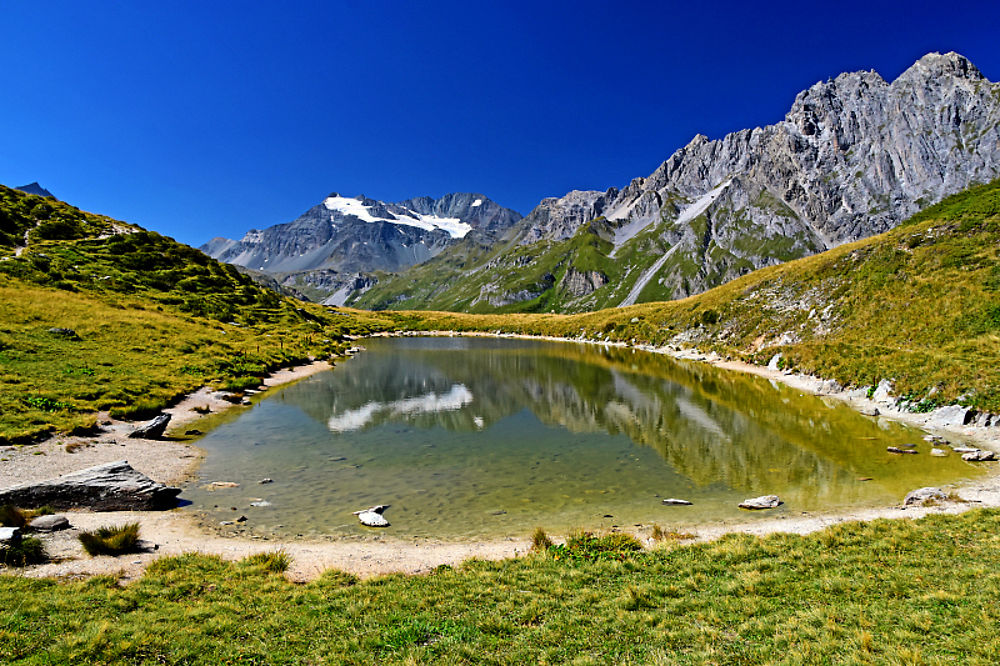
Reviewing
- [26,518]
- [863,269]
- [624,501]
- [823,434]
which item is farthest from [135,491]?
[863,269]

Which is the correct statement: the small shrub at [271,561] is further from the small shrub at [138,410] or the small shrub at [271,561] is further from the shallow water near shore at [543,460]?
the small shrub at [138,410]

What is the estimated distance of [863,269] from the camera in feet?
214

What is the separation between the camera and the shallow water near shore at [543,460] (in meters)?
20.7

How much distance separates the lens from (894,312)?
51.8m

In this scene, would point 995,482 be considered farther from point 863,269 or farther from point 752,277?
point 752,277

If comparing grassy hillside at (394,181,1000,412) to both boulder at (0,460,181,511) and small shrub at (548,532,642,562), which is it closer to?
small shrub at (548,532,642,562)

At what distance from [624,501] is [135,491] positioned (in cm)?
2224

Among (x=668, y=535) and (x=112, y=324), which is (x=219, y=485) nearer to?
(x=668, y=535)

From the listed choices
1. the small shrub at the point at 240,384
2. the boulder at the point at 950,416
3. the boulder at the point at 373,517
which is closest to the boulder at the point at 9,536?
the boulder at the point at 373,517

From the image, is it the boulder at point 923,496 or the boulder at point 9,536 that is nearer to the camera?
the boulder at point 9,536

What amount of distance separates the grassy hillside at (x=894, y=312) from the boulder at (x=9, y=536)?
49066 mm

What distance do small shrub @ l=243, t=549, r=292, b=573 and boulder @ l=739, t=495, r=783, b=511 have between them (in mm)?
19685

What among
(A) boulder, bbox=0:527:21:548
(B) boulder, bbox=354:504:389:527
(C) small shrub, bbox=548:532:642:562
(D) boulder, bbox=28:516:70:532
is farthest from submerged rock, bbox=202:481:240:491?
(C) small shrub, bbox=548:532:642:562

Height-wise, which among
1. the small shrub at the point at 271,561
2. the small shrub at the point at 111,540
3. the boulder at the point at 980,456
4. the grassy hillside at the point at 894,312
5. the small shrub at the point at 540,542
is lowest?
the small shrub at the point at 540,542
